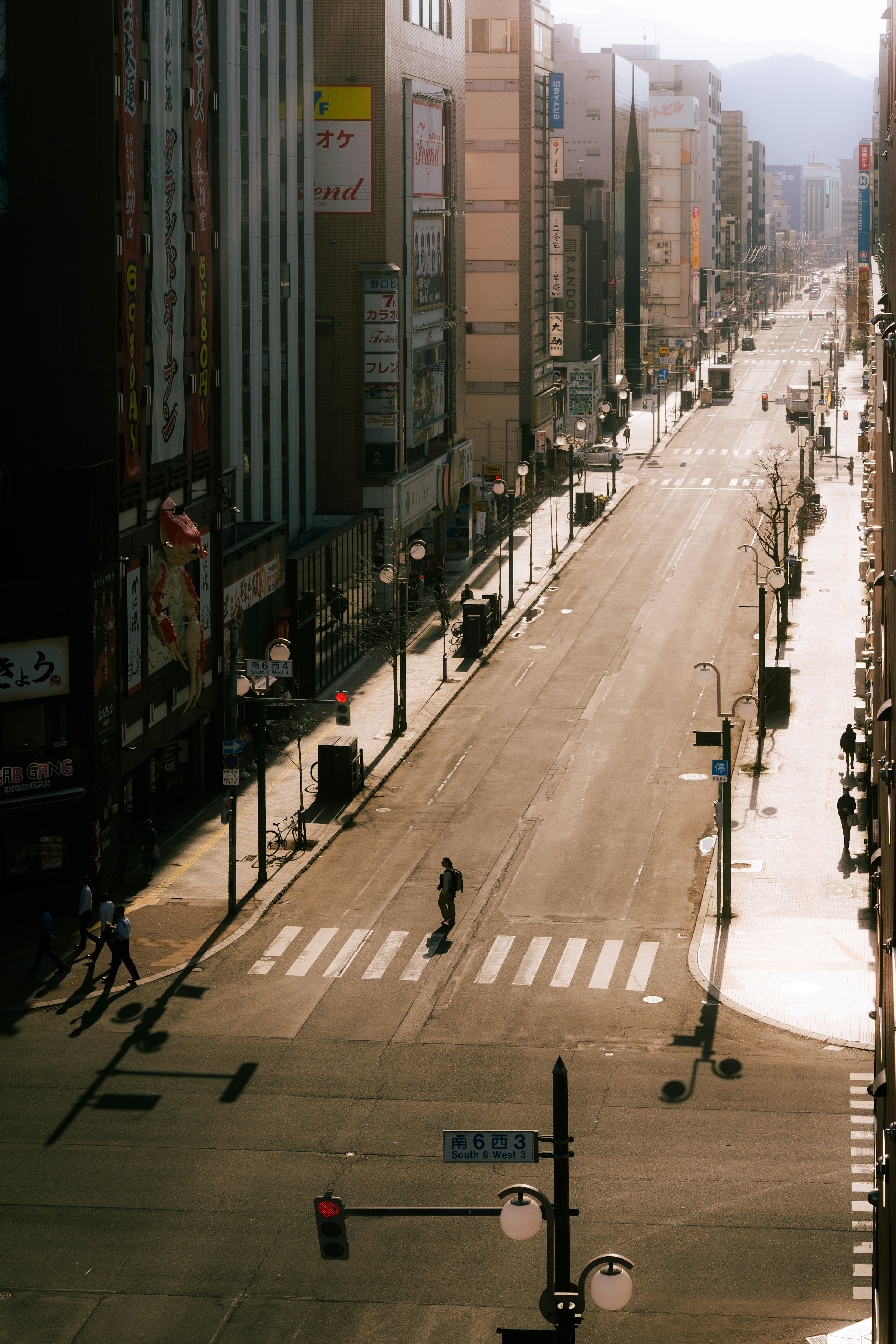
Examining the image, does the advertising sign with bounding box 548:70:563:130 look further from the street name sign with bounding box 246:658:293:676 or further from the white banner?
the street name sign with bounding box 246:658:293:676

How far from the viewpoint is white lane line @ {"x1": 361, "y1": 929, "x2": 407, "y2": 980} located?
38188 mm

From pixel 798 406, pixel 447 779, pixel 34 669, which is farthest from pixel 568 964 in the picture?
pixel 798 406

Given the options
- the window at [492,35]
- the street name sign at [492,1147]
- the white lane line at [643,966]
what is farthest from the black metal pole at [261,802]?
the window at [492,35]

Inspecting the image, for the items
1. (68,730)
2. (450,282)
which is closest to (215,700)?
(68,730)

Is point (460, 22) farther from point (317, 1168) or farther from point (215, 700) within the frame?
point (317, 1168)

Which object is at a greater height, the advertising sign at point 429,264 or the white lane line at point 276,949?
the advertising sign at point 429,264

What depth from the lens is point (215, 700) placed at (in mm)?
52688

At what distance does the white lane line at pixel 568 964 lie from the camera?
37.4 m

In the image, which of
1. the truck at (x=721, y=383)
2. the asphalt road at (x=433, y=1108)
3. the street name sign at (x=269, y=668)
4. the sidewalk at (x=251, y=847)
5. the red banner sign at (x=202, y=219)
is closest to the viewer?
the asphalt road at (x=433, y=1108)

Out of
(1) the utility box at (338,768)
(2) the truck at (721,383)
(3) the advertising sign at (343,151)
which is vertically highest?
(3) the advertising sign at (343,151)

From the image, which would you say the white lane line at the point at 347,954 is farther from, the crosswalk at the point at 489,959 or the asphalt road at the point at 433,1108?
the asphalt road at the point at 433,1108

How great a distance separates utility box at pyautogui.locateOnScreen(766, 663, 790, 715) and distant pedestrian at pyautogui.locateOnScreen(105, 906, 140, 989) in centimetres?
2847

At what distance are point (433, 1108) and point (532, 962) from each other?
333 inches

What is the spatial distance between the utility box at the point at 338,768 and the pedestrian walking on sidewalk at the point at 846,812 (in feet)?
46.0
